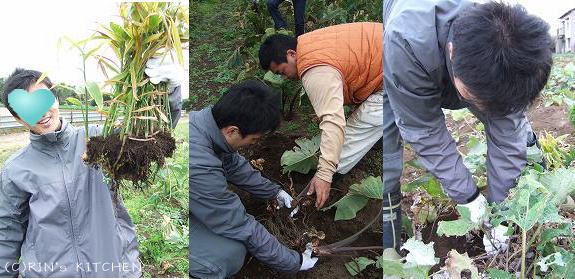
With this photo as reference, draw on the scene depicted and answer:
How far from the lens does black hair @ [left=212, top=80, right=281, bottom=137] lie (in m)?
1.96

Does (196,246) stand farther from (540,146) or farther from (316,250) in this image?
(540,146)

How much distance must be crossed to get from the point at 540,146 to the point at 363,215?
2.42ft

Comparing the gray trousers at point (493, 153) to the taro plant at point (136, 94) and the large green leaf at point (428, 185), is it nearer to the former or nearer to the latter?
the large green leaf at point (428, 185)

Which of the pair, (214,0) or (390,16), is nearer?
(390,16)

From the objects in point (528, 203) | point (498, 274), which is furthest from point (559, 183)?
point (498, 274)

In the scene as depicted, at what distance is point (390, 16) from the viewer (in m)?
1.87

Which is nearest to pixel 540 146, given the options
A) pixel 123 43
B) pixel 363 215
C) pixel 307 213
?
pixel 363 215

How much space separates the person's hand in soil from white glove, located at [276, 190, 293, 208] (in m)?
0.10

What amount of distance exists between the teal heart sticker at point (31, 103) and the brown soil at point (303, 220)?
0.79 meters

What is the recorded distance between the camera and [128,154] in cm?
197

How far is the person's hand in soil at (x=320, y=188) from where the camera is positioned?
206 centimetres

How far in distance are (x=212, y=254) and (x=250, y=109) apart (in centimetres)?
58

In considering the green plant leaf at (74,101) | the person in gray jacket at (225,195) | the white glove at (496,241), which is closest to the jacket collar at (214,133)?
the person in gray jacket at (225,195)

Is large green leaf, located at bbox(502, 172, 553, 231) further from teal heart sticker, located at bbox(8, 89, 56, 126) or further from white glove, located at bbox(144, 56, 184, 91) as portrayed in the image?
teal heart sticker, located at bbox(8, 89, 56, 126)
